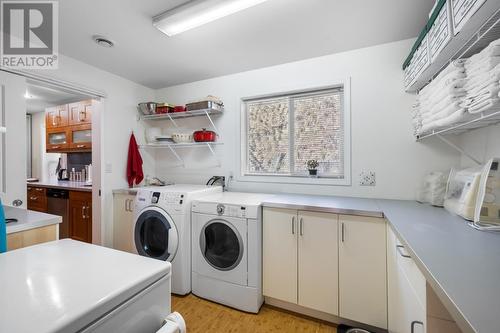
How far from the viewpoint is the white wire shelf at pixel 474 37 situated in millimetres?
845

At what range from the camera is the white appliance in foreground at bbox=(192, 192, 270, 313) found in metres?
1.81

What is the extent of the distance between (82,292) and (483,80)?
1.63 meters

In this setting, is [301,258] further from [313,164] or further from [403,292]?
[313,164]

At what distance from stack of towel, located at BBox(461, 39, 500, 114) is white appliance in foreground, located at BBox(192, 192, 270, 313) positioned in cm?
143

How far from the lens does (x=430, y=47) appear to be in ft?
4.24

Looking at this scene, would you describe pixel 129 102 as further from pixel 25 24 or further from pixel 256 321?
pixel 256 321

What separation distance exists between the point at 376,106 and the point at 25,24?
310cm

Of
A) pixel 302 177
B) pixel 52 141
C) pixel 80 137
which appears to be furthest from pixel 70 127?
pixel 302 177

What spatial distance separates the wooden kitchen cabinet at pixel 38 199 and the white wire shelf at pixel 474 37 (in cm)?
499

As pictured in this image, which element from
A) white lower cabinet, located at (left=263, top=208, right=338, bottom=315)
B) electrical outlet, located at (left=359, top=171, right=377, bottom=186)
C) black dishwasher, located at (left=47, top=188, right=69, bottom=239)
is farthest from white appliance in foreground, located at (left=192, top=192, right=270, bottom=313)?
black dishwasher, located at (left=47, top=188, right=69, bottom=239)

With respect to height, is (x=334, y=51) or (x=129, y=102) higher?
(x=334, y=51)

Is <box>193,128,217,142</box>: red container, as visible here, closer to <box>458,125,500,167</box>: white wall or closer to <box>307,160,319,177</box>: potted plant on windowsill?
<box>307,160,319,177</box>: potted plant on windowsill

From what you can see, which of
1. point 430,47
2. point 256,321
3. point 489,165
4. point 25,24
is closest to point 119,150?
point 25,24

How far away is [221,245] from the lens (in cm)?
200
